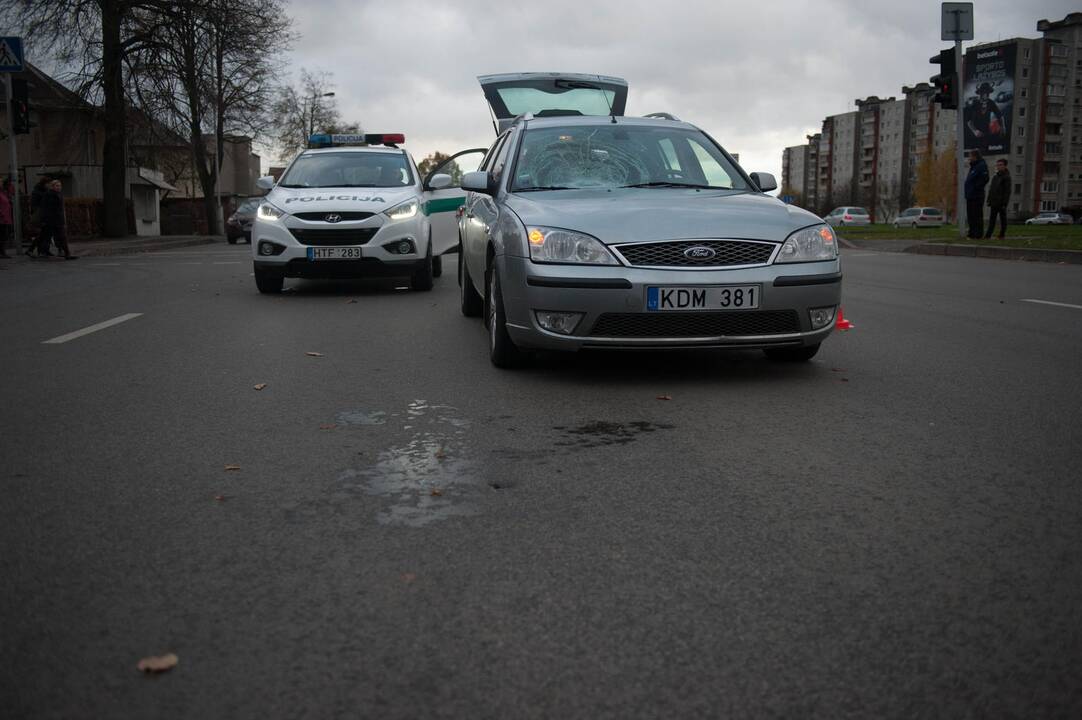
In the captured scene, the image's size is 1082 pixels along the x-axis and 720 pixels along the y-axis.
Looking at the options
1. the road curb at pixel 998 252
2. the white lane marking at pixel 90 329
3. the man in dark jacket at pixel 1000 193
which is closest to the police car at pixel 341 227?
the white lane marking at pixel 90 329

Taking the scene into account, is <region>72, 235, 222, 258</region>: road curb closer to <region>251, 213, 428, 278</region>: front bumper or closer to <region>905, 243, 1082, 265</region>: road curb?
<region>251, 213, 428, 278</region>: front bumper

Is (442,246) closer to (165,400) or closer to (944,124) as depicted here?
(165,400)

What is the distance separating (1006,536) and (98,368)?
556 cm

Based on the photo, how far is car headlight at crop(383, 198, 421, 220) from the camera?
40.1 ft

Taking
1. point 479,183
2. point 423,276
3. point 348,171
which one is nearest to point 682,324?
point 479,183

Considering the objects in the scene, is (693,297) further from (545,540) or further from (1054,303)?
(1054,303)

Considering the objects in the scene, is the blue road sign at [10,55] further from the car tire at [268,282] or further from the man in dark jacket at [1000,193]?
the man in dark jacket at [1000,193]

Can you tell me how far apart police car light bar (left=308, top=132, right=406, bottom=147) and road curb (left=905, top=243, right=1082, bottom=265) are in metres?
11.1

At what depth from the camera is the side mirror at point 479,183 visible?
7496 mm

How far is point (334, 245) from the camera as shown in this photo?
1202 cm

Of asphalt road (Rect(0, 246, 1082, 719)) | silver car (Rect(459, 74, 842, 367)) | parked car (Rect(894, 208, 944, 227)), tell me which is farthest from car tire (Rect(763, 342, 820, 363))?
parked car (Rect(894, 208, 944, 227))

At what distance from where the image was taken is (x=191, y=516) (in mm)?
3574

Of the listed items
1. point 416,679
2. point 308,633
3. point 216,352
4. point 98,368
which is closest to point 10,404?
point 98,368

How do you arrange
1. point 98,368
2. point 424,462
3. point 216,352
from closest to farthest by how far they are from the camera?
1. point 424,462
2. point 98,368
3. point 216,352
